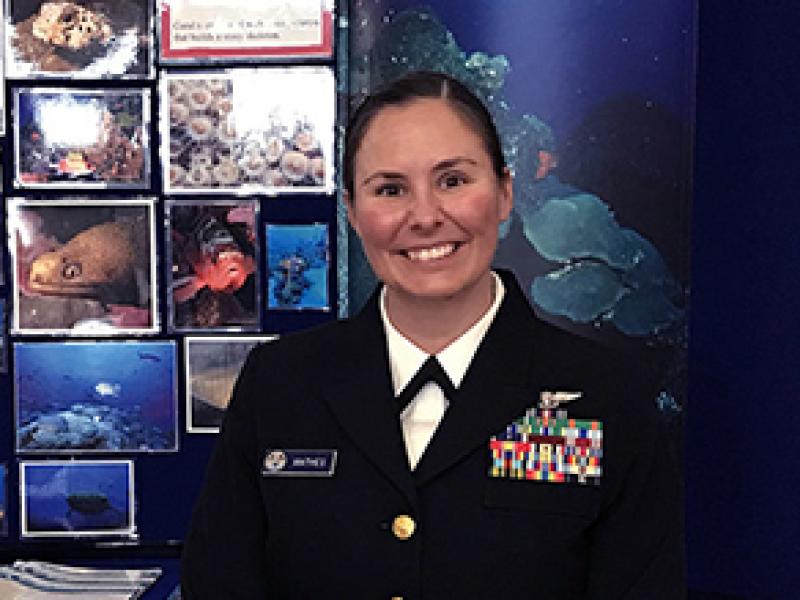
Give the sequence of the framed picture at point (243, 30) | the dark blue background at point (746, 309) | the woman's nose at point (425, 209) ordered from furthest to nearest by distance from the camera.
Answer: the framed picture at point (243, 30) < the dark blue background at point (746, 309) < the woman's nose at point (425, 209)

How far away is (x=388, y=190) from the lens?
983 millimetres

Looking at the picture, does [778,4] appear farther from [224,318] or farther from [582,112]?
[224,318]

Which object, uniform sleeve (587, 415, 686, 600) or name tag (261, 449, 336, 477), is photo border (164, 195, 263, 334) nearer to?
name tag (261, 449, 336, 477)

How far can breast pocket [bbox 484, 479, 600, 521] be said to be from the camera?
38.6 inches

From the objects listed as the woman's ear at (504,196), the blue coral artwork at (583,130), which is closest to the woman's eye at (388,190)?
the woman's ear at (504,196)

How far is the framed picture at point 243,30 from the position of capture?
A: 1.76 metres

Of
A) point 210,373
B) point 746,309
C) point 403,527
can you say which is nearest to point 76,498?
point 210,373

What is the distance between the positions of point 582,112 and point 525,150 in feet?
0.43

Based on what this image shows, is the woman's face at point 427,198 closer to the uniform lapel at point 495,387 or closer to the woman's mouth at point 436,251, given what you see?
the woman's mouth at point 436,251

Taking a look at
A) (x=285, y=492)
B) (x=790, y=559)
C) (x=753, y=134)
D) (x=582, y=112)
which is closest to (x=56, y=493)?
(x=285, y=492)

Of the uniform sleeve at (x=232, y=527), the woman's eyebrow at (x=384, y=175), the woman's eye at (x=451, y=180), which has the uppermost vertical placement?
the woman's eyebrow at (x=384, y=175)

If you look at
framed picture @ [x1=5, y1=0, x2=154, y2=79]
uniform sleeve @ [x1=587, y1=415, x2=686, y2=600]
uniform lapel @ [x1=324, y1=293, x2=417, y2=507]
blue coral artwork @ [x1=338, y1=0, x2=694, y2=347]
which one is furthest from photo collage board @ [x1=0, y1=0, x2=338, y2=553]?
uniform sleeve @ [x1=587, y1=415, x2=686, y2=600]

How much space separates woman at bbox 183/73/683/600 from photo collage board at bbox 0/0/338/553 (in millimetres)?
753

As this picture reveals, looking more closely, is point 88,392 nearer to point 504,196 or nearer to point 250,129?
point 250,129
